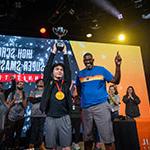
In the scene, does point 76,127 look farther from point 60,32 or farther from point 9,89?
point 60,32

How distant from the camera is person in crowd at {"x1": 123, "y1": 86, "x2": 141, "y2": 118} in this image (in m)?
4.79

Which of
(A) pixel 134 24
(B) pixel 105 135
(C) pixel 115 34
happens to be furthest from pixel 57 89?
(A) pixel 134 24

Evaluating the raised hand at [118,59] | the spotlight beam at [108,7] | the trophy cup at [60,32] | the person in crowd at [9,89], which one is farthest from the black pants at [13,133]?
the spotlight beam at [108,7]

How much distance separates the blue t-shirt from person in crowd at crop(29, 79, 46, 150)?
0.62 m

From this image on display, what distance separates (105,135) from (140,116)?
1.13 m

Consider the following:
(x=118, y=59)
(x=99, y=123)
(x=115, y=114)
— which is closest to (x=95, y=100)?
(x=99, y=123)

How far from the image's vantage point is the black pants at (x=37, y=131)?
13.9ft

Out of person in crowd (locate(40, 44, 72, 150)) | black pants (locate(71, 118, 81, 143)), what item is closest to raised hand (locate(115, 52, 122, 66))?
person in crowd (locate(40, 44, 72, 150))

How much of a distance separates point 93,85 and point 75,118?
0.59m

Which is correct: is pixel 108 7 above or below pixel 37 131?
above

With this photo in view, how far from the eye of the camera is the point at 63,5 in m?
4.71

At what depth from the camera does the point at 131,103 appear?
486 centimetres

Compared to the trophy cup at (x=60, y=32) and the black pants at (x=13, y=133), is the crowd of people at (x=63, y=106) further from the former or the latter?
the trophy cup at (x=60, y=32)

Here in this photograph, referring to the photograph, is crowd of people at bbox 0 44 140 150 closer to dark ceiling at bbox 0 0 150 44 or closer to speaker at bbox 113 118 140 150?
speaker at bbox 113 118 140 150
